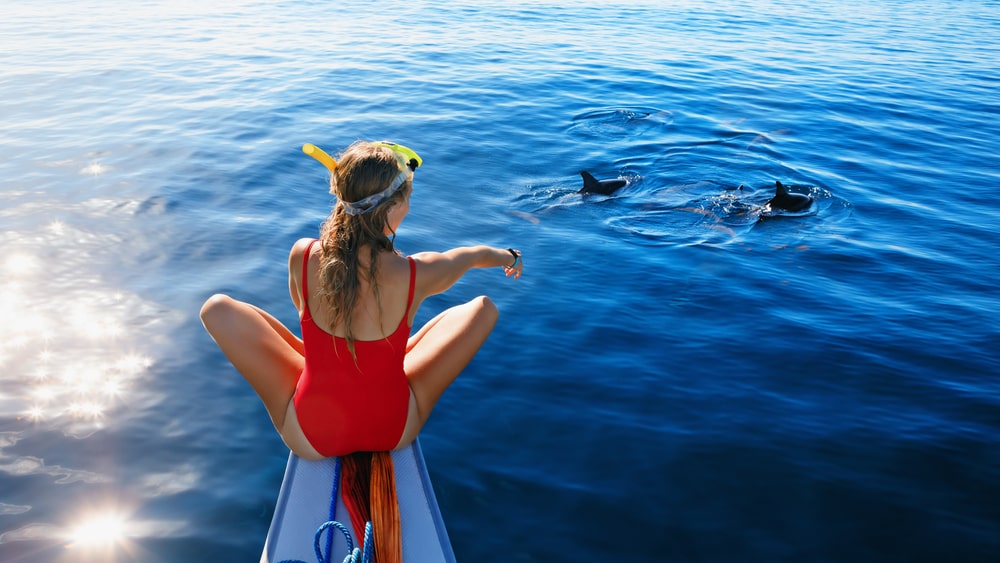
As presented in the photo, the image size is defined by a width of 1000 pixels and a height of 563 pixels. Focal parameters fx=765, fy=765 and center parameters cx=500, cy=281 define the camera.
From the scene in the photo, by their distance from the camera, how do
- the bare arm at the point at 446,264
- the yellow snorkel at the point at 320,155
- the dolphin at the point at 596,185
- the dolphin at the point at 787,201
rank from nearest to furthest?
the yellow snorkel at the point at 320,155
the bare arm at the point at 446,264
the dolphin at the point at 787,201
the dolphin at the point at 596,185

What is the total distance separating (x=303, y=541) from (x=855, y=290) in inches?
243

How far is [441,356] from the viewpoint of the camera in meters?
4.52

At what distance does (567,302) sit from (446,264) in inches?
130

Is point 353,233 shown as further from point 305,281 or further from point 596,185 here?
point 596,185

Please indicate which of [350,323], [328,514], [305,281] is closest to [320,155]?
[305,281]

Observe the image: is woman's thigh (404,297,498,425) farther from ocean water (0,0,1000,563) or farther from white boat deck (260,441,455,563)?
ocean water (0,0,1000,563)

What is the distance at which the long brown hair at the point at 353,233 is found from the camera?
3.89 metres

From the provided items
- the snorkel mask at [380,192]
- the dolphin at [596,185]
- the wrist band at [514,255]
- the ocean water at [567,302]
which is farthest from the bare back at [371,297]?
the dolphin at [596,185]

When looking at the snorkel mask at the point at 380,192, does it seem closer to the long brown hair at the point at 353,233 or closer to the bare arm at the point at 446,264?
the long brown hair at the point at 353,233

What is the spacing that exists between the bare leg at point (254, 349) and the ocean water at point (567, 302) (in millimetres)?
894

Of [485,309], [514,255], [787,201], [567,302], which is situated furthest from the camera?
[787,201]

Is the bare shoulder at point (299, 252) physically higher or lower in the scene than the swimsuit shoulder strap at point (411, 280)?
higher

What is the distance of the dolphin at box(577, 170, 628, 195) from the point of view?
33.1 ft

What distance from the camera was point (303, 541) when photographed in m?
3.74
